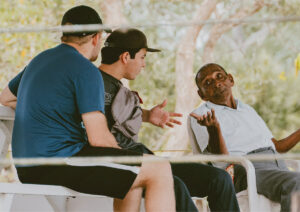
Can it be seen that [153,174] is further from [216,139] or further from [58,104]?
[216,139]

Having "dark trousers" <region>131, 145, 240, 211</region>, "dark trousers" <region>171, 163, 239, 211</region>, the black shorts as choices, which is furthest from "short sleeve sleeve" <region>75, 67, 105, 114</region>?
"dark trousers" <region>171, 163, 239, 211</region>

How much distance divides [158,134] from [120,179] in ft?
21.6

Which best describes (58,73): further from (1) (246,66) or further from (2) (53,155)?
(1) (246,66)

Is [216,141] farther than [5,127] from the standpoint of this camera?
Yes

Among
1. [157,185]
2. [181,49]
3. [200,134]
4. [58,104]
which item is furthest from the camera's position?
[181,49]

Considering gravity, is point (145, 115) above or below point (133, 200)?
above

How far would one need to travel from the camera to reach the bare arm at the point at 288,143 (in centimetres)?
276

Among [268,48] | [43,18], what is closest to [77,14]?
[43,18]

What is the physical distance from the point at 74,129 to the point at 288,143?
149 centimetres

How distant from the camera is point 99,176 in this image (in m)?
1.65

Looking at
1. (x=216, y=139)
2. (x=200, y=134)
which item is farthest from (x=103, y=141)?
(x=200, y=134)

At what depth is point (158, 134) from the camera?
27.0 feet

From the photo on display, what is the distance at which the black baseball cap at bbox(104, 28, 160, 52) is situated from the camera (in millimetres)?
2191

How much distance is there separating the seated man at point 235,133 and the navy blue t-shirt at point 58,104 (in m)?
0.69
